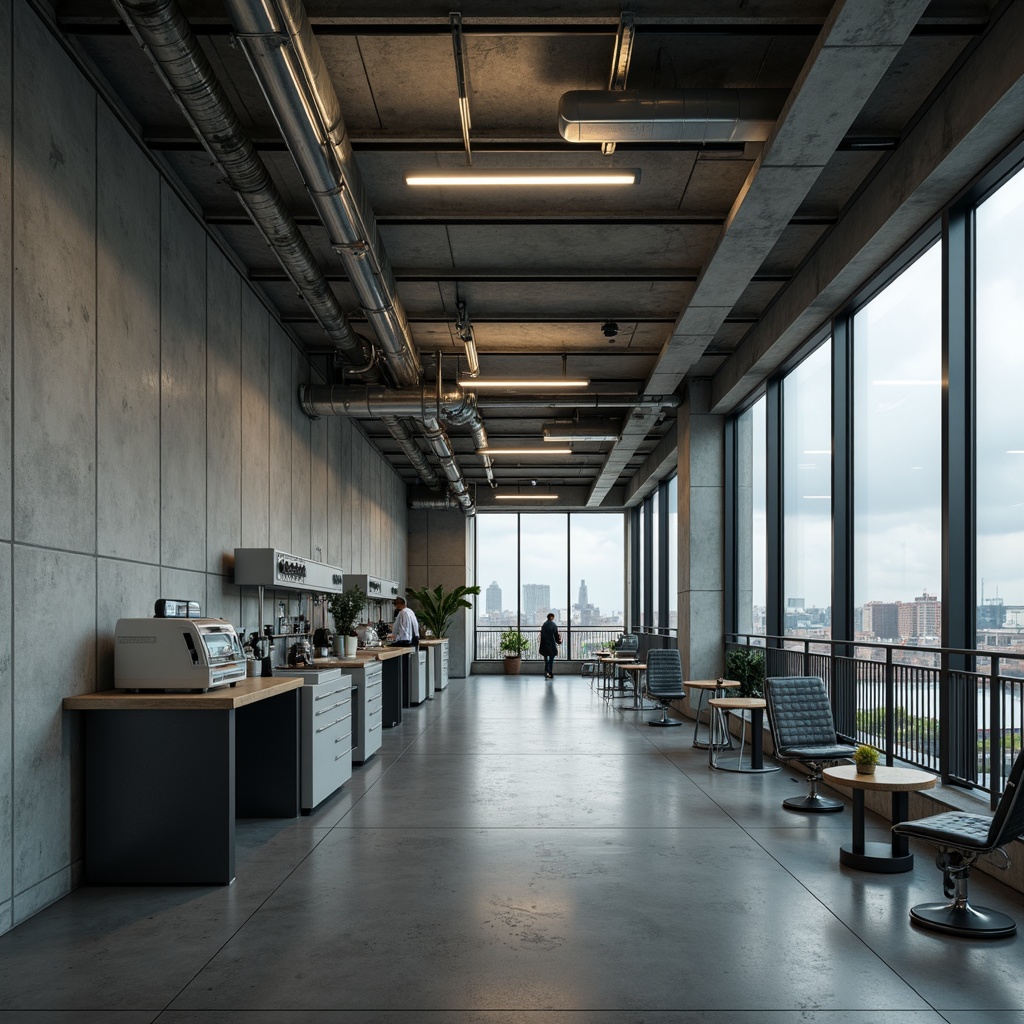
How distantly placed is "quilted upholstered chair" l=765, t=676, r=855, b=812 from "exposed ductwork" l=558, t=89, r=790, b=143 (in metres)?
3.48

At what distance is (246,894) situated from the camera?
175 inches

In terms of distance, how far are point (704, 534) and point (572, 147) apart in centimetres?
646

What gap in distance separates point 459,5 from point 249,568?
4159mm

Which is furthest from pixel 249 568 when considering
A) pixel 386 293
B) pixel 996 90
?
pixel 996 90

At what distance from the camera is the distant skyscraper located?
69.1ft

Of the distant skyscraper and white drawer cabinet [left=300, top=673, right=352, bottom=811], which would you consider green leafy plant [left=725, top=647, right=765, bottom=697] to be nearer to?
white drawer cabinet [left=300, top=673, right=352, bottom=811]

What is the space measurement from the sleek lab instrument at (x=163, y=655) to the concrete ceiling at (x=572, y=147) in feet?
9.18

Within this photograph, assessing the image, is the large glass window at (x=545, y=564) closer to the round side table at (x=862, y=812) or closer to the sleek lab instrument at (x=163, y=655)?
the round side table at (x=862, y=812)

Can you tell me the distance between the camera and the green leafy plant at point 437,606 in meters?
17.7

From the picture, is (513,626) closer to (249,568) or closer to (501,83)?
(249,568)

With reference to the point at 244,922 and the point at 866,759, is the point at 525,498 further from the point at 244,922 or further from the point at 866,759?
the point at 244,922

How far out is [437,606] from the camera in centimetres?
1786

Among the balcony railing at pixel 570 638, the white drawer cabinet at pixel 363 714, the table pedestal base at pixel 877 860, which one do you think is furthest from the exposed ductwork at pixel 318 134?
the balcony railing at pixel 570 638

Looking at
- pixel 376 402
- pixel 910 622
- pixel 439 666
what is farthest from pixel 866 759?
pixel 439 666
